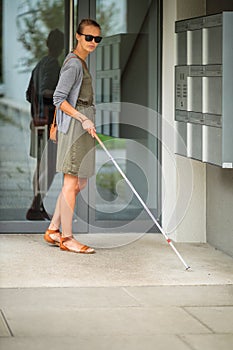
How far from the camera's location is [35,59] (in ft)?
28.7

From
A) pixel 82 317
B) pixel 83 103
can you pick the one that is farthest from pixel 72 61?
pixel 82 317

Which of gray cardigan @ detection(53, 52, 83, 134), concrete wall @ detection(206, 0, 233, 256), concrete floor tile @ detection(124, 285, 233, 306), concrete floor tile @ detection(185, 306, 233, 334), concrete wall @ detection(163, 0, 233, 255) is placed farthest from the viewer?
concrete wall @ detection(163, 0, 233, 255)

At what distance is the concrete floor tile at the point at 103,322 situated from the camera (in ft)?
17.6

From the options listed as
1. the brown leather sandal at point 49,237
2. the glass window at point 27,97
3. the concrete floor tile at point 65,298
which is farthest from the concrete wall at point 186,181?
the concrete floor tile at point 65,298

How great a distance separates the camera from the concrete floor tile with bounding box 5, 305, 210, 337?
17.6 feet

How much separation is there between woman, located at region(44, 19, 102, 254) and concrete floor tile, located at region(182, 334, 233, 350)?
2.67 meters

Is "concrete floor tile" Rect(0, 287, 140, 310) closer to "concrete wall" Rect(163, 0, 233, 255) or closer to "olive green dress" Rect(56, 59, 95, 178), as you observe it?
"olive green dress" Rect(56, 59, 95, 178)

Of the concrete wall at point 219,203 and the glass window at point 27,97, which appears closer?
the concrete wall at point 219,203

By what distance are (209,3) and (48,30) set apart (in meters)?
1.48

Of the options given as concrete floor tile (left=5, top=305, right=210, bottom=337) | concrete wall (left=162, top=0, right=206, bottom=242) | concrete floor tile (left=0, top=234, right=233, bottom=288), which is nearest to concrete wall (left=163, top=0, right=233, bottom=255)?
concrete wall (left=162, top=0, right=206, bottom=242)

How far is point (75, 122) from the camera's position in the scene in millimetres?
7758

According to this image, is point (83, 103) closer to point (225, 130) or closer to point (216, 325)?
point (225, 130)

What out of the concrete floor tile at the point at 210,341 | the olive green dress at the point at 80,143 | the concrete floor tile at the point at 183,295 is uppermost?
the olive green dress at the point at 80,143

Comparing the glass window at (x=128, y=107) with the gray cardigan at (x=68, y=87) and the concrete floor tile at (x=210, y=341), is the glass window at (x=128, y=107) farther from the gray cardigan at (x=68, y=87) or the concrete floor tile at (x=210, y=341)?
the concrete floor tile at (x=210, y=341)
